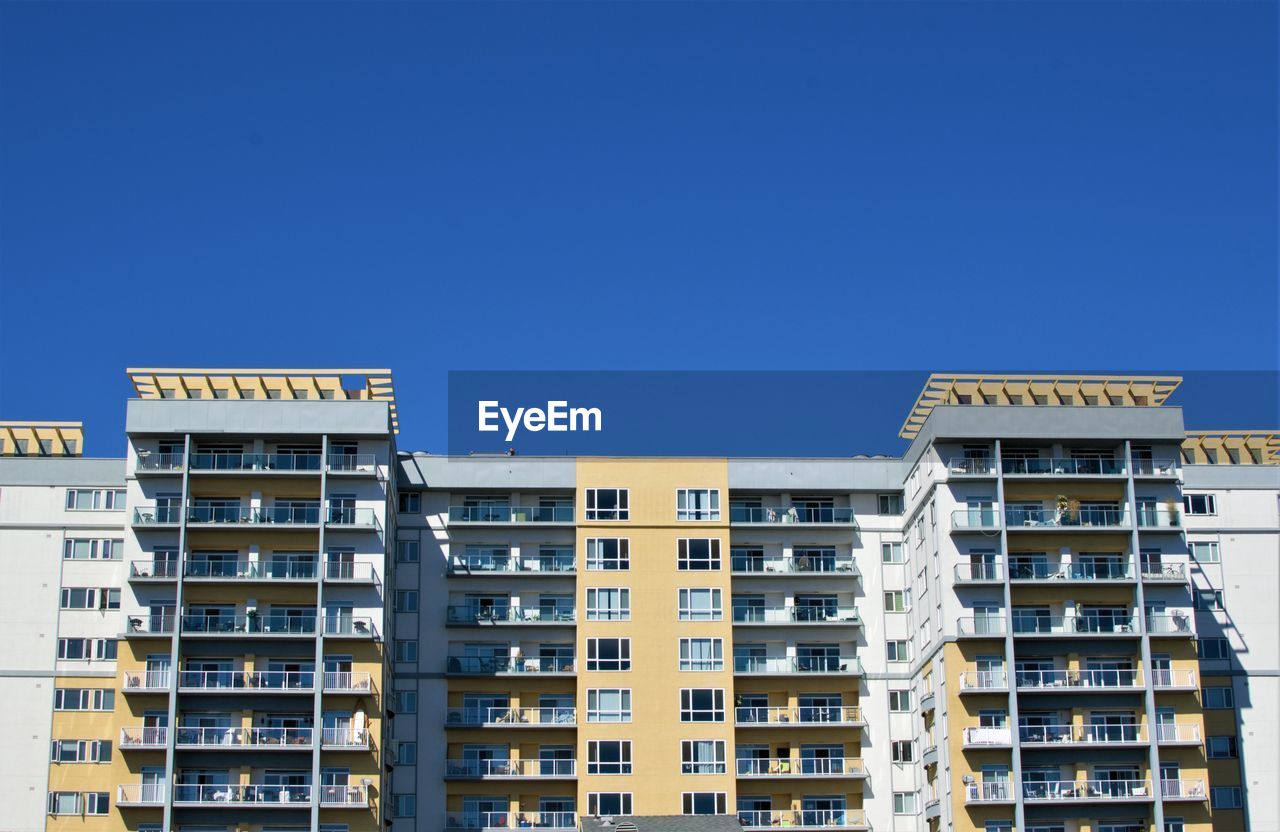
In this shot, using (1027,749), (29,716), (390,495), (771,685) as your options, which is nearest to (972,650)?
(1027,749)

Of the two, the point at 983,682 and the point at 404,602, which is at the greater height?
the point at 404,602

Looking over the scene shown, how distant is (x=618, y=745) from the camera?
9394cm

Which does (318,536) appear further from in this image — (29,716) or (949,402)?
(949,402)

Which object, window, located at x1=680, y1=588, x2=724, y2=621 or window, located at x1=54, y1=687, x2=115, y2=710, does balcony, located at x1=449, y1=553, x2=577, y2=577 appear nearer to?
window, located at x1=680, y1=588, x2=724, y2=621

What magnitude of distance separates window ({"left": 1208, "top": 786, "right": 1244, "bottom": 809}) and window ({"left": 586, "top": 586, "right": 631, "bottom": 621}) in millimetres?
32598

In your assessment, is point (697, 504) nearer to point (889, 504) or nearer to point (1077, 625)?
point (889, 504)

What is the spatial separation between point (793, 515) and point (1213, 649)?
79.0 ft

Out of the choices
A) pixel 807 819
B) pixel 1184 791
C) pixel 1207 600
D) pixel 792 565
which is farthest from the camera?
pixel 792 565

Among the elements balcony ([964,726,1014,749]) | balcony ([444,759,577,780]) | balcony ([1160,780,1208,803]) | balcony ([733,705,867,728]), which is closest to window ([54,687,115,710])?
balcony ([444,759,577,780])

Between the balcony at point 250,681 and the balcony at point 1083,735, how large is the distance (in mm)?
36116

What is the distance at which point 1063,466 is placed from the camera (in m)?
93.0

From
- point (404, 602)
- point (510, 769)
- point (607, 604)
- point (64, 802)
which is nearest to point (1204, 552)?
point (607, 604)

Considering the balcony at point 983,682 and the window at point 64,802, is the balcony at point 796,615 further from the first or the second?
the window at point 64,802

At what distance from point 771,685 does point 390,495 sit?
2331 centimetres
